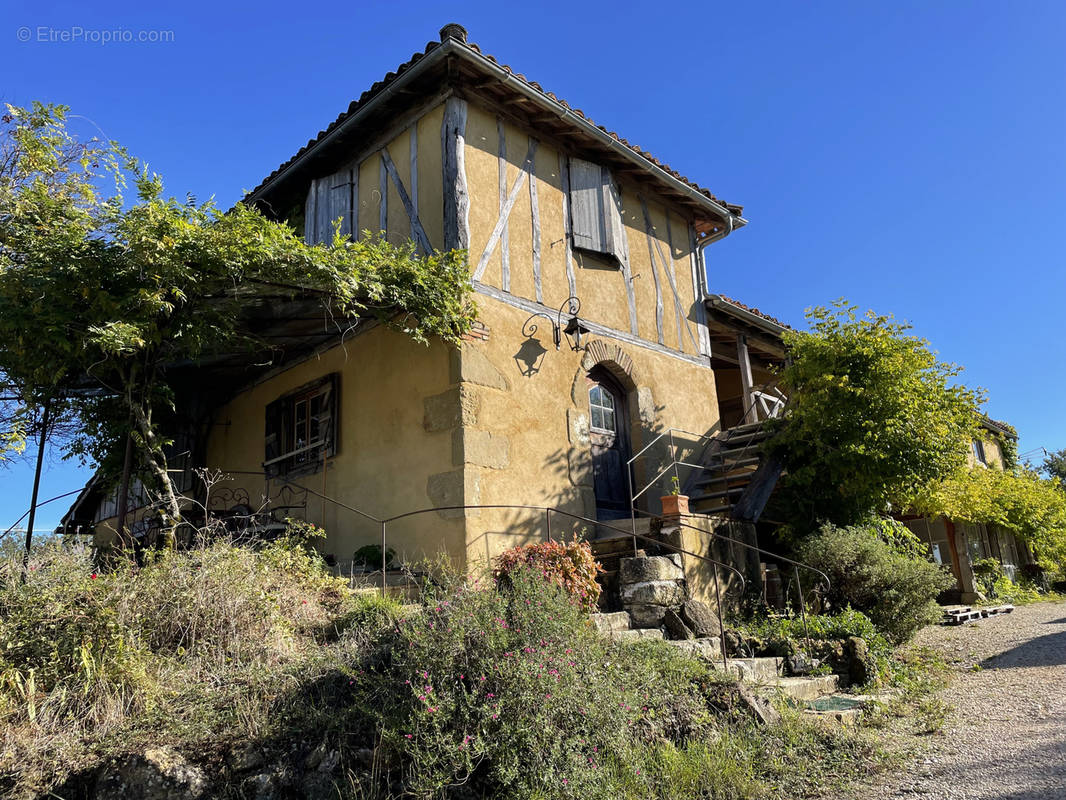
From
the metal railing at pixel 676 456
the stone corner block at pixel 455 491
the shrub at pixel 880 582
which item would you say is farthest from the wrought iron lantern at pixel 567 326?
the shrub at pixel 880 582

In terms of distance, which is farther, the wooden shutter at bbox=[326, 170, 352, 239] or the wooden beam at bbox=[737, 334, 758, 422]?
the wooden beam at bbox=[737, 334, 758, 422]

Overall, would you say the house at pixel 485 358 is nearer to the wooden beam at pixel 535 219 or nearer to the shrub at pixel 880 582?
the wooden beam at pixel 535 219

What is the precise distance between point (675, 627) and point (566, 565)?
3.45 feet

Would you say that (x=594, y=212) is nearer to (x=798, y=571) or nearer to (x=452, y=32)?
(x=452, y=32)

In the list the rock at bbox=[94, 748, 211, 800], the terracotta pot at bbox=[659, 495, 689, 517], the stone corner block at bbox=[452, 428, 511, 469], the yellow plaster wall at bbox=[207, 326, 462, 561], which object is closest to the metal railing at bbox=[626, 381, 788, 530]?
the terracotta pot at bbox=[659, 495, 689, 517]

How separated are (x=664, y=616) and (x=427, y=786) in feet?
10.5

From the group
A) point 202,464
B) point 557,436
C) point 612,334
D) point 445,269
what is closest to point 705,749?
point 557,436

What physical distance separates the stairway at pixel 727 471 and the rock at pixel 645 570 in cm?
279

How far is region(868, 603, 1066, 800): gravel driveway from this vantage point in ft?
12.9

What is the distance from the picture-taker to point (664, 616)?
6340mm

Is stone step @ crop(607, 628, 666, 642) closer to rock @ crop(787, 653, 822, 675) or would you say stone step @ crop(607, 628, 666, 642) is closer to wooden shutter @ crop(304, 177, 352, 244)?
rock @ crop(787, 653, 822, 675)

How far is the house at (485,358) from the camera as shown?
7672 millimetres

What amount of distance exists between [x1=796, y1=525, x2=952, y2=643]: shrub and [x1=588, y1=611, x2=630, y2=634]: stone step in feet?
8.01

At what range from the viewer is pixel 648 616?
6.38 meters
